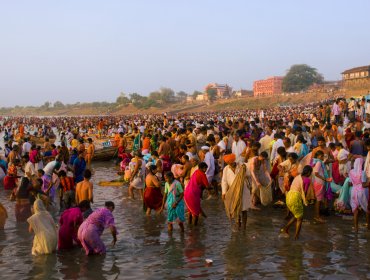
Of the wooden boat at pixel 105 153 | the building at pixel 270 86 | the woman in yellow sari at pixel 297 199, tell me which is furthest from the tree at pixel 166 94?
the woman in yellow sari at pixel 297 199

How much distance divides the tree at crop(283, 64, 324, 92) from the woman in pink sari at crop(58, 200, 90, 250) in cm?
Answer: 9868

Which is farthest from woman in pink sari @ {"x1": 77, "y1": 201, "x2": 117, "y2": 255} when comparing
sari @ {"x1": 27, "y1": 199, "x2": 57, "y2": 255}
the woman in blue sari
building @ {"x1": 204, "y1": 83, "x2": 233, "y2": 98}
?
building @ {"x1": 204, "y1": 83, "x2": 233, "y2": 98}

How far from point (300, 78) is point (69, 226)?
329 ft

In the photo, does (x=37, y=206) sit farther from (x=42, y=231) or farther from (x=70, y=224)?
(x=70, y=224)

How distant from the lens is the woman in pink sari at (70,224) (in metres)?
7.02

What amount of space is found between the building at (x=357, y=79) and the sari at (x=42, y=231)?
68.5 meters

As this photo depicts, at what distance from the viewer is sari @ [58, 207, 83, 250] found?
704cm

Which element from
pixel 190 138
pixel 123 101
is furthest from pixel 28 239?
pixel 123 101

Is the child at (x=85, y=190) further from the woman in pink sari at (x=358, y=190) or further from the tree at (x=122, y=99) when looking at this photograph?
the tree at (x=122, y=99)

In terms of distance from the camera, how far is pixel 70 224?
23.2 ft

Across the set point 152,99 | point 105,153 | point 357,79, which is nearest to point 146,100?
point 152,99

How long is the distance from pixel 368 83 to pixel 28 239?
7188 centimetres

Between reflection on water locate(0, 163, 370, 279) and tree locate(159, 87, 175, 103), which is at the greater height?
tree locate(159, 87, 175, 103)

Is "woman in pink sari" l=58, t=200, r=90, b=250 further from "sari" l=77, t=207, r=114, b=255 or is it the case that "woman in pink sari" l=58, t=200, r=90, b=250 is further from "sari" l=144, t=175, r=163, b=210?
"sari" l=144, t=175, r=163, b=210
